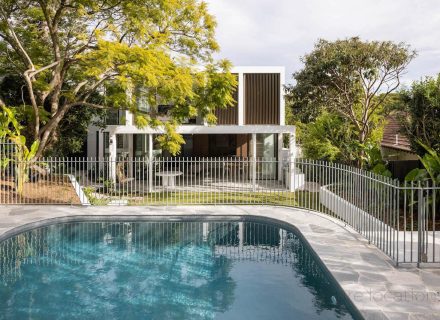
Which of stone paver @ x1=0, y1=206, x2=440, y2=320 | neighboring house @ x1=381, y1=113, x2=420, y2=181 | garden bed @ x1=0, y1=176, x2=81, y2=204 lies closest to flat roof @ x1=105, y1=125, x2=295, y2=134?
garden bed @ x1=0, y1=176, x2=81, y2=204

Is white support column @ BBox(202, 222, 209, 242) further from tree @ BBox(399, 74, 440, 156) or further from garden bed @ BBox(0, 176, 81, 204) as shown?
tree @ BBox(399, 74, 440, 156)

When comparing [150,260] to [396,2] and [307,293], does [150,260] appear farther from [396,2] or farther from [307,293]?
[396,2]

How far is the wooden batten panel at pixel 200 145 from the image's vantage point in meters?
26.4

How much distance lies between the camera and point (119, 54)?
15688 millimetres

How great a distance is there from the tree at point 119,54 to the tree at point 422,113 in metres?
7.58

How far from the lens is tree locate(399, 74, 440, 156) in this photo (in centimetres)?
1441

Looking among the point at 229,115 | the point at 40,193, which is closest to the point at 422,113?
the point at 229,115

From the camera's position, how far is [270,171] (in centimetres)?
2447

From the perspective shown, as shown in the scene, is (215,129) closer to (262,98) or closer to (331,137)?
(262,98)

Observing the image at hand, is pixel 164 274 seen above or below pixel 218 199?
below

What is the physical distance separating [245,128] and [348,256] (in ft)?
41.0

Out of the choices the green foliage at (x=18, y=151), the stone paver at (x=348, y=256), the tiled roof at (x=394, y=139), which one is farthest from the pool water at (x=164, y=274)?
the tiled roof at (x=394, y=139)

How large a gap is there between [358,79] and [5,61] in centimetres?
1610

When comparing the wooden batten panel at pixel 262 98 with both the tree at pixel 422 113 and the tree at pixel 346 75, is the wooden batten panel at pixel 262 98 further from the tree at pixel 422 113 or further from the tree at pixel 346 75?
the tree at pixel 422 113
